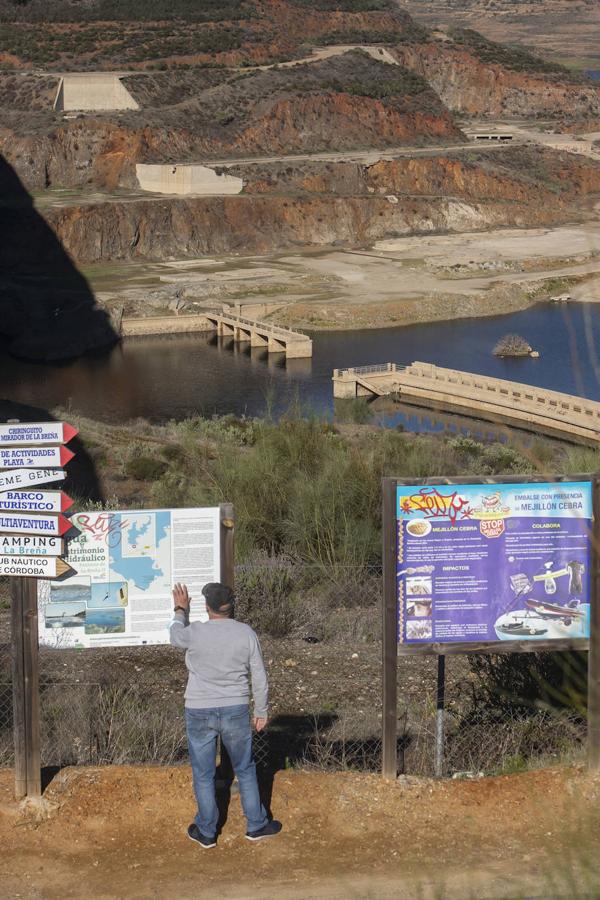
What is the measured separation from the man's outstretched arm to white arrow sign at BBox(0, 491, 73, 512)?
3.09ft

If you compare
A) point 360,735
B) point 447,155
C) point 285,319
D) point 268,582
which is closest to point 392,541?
point 360,735

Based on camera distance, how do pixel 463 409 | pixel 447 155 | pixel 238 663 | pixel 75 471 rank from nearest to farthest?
pixel 238 663 → pixel 75 471 → pixel 463 409 → pixel 447 155

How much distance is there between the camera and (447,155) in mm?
98062

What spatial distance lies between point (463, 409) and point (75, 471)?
78.1 ft

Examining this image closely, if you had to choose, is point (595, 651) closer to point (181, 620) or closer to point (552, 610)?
point (552, 610)

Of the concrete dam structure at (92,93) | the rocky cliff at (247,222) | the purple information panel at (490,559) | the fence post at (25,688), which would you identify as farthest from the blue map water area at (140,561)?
the concrete dam structure at (92,93)

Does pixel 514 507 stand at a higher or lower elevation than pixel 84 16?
lower

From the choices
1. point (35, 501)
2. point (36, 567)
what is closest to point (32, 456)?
point (35, 501)

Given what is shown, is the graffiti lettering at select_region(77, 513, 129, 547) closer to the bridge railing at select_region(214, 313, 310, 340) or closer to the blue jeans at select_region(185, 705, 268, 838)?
the blue jeans at select_region(185, 705, 268, 838)

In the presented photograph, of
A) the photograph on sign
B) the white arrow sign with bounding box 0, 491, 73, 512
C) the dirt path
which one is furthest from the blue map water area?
the dirt path

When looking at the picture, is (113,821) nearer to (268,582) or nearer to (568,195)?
(268,582)

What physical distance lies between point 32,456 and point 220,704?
209cm

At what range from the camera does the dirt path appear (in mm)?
7863

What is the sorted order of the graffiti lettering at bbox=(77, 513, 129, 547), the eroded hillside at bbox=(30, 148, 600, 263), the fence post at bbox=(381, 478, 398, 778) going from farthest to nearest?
the eroded hillside at bbox=(30, 148, 600, 263)
the graffiti lettering at bbox=(77, 513, 129, 547)
the fence post at bbox=(381, 478, 398, 778)
